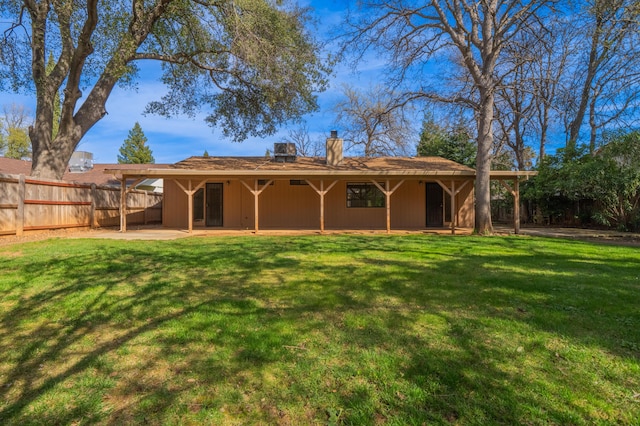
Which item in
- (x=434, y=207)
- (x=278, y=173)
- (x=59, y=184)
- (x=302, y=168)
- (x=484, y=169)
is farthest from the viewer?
(x=434, y=207)

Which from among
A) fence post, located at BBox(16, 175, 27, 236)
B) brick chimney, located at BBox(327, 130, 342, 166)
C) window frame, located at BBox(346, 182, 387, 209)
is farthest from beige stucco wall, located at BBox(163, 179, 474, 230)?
fence post, located at BBox(16, 175, 27, 236)

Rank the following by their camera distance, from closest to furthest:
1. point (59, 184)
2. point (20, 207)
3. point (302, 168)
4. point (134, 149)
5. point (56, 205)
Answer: point (20, 207), point (56, 205), point (59, 184), point (302, 168), point (134, 149)

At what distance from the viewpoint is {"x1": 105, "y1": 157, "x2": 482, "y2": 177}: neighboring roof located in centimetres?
1125

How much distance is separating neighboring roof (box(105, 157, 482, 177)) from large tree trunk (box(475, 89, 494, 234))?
1.54 ft

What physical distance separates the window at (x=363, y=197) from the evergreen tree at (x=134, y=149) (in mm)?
33873

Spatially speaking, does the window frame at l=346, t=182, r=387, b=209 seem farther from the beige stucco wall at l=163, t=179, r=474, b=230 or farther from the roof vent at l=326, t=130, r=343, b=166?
the roof vent at l=326, t=130, r=343, b=166

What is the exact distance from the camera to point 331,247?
8.01 meters

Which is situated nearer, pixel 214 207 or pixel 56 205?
pixel 56 205

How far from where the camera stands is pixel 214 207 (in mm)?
13758

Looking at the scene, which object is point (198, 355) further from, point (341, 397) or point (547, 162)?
point (547, 162)

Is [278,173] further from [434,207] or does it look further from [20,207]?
[20,207]

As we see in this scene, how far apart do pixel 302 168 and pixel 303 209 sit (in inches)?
64.3

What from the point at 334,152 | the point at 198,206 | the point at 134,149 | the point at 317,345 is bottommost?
the point at 317,345

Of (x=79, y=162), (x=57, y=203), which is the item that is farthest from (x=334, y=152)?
(x=79, y=162)
